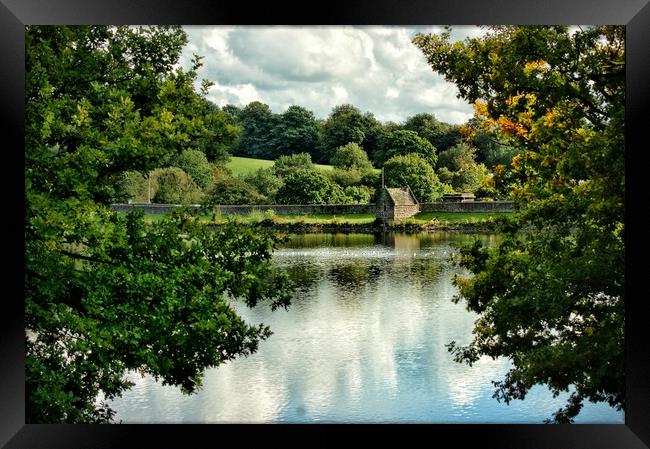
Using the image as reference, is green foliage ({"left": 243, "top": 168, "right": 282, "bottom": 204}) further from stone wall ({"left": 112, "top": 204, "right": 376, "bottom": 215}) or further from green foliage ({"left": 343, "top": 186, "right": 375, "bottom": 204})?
green foliage ({"left": 343, "top": 186, "right": 375, "bottom": 204})

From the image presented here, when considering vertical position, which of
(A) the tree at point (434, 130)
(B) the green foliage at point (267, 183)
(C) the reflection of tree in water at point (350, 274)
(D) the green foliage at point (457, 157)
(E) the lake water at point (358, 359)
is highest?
(A) the tree at point (434, 130)

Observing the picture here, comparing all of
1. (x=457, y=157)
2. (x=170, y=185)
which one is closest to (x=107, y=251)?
(x=170, y=185)

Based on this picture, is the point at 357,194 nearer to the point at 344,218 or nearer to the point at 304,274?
the point at 344,218

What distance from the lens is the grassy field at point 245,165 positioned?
5730 millimetres

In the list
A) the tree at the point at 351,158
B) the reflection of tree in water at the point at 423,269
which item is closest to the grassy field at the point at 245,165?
the tree at the point at 351,158

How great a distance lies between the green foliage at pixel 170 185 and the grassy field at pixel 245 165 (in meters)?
0.41

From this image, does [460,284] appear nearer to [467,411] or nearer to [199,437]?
[467,411]

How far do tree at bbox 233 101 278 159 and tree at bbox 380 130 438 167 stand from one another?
0.99 metres

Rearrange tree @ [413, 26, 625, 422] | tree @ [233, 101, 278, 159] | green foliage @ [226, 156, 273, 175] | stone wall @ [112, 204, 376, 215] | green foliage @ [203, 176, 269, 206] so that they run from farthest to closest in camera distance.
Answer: tree @ [233, 101, 278, 159]
green foliage @ [226, 156, 273, 175]
green foliage @ [203, 176, 269, 206]
stone wall @ [112, 204, 376, 215]
tree @ [413, 26, 625, 422]

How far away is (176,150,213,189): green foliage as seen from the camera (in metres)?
5.33

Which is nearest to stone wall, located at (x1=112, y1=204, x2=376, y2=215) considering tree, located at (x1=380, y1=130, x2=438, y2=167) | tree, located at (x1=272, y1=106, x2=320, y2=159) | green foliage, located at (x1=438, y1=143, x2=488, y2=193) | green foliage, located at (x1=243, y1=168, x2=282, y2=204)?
green foliage, located at (x1=243, y1=168, x2=282, y2=204)
